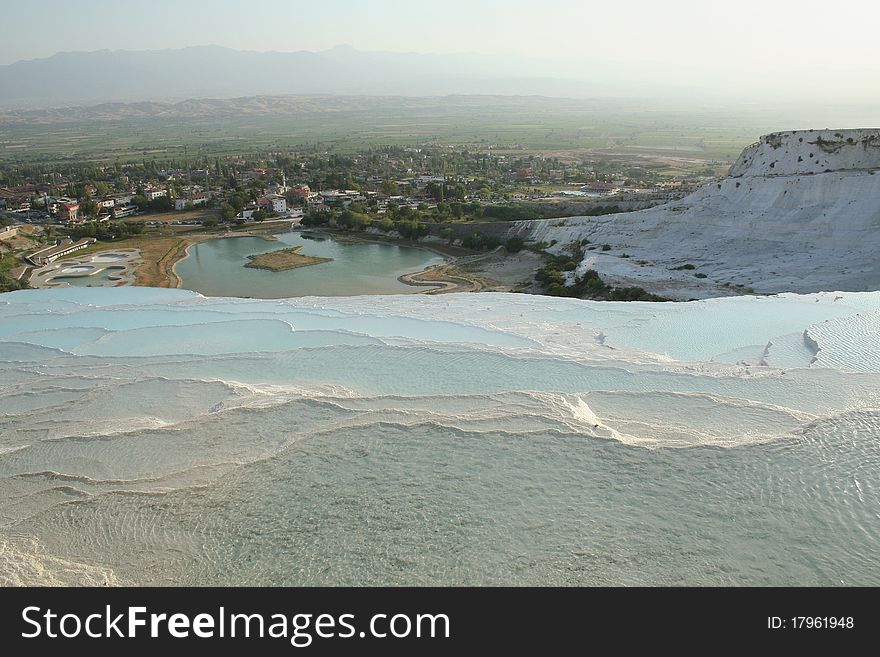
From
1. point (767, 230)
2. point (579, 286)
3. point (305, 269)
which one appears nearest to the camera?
point (579, 286)

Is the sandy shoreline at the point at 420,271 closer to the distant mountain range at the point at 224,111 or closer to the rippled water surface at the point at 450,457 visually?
the rippled water surface at the point at 450,457

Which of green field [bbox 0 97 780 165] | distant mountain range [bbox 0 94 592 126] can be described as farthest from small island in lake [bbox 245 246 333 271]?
distant mountain range [bbox 0 94 592 126]

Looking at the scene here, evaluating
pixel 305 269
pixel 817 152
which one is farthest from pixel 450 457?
pixel 817 152

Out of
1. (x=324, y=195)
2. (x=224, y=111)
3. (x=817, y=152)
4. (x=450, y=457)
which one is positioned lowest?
(x=450, y=457)

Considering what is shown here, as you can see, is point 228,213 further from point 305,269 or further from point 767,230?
point 767,230

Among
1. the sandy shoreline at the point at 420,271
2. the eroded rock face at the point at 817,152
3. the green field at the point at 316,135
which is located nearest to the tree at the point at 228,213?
the sandy shoreline at the point at 420,271

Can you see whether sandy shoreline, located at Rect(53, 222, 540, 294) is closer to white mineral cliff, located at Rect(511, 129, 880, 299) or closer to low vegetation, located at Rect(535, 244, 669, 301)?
low vegetation, located at Rect(535, 244, 669, 301)
